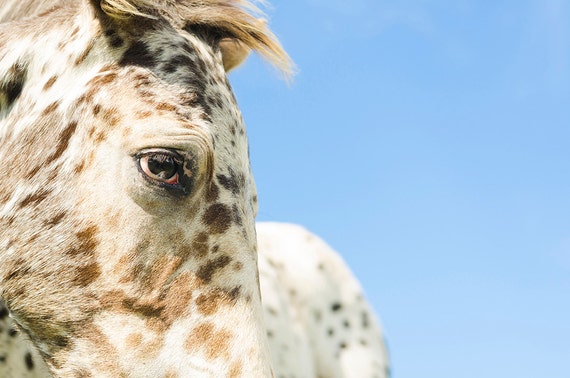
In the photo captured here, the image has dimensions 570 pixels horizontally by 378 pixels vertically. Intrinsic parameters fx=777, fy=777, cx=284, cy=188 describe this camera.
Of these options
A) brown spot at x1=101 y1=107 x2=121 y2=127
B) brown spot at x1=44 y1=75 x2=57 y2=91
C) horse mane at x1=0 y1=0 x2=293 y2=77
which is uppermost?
horse mane at x1=0 y1=0 x2=293 y2=77

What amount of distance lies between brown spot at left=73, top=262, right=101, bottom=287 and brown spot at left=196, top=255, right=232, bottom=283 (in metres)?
0.31

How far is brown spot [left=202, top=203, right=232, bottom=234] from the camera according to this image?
236 centimetres

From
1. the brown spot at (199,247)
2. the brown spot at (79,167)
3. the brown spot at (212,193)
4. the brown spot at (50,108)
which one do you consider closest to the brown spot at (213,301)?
the brown spot at (199,247)

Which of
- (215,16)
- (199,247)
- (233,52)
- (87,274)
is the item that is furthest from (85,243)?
(233,52)

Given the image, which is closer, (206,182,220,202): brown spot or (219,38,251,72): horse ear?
(206,182,220,202): brown spot

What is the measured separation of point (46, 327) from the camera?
7.78 feet

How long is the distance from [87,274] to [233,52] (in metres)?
1.33

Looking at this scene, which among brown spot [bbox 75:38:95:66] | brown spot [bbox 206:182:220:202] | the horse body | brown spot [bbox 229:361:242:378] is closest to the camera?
brown spot [bbox 229:361:242:378]

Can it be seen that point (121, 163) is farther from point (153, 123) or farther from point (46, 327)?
point (46, 327)

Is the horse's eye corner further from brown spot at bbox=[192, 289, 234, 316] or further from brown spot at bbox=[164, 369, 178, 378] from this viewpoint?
brown spot at bbox=[164, 369, 178, 378]

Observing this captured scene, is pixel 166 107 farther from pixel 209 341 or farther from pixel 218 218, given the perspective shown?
pixel 209 341

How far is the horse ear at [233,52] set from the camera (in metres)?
3.24

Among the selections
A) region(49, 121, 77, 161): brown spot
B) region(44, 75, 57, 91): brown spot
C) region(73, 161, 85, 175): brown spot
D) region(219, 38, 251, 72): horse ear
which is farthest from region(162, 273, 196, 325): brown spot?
region(219, 38, 251, 72): horse ear

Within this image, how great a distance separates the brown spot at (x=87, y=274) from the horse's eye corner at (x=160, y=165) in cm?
32
